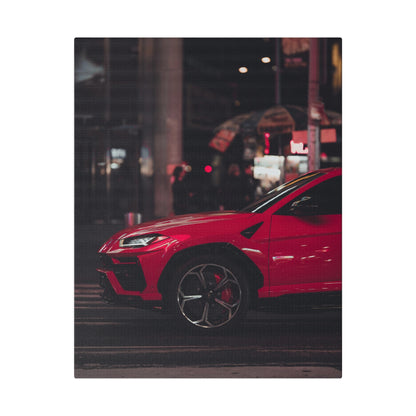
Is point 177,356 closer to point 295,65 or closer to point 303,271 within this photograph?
point 303,271

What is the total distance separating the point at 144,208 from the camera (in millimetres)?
6680

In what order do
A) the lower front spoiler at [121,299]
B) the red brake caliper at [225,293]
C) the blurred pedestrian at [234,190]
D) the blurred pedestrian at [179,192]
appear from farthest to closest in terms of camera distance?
the blurred pedestrian at [179,192] → the blurred pedestrian at [234,190] → the lower front spoiler at [121,299] → the red brake caliper at [225,293]

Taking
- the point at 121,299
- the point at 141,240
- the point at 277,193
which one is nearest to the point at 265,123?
the point at 277,193

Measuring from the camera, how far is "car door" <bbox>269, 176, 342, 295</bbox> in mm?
5723

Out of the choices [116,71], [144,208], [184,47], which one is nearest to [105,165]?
[144,208]

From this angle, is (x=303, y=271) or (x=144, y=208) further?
(x=144, y=208)

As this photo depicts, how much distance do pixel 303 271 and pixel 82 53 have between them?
11.3ft

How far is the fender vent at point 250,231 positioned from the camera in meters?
5.75

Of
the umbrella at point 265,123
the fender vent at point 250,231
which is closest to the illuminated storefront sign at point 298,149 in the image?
the umbrella at point 265,123

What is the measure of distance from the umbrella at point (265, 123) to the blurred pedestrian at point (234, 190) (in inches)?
12.3

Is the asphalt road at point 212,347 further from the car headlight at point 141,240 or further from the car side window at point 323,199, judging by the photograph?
the car side window at point 323,199

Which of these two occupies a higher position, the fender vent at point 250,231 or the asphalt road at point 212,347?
the fender vent at point 250,231

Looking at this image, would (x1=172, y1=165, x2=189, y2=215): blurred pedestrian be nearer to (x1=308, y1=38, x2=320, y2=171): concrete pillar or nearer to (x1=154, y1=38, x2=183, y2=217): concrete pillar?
(x1=154, y1=38, x2=183, y2=217): concrete pillar
